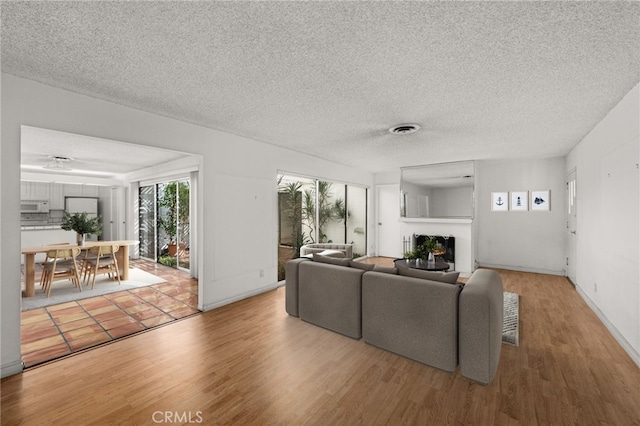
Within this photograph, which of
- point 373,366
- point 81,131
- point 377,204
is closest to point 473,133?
point 373,366

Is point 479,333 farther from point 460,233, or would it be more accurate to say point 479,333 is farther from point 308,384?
point 460,233

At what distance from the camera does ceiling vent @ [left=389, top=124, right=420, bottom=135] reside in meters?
3.70

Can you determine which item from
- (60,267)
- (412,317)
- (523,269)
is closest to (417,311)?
(412,317)

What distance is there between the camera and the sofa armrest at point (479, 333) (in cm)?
217

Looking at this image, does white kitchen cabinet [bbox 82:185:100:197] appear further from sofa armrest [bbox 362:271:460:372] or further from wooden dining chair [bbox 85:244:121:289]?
sofa armrest [bbox 362:271:460:372]

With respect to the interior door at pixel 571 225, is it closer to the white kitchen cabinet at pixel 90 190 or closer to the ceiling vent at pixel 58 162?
the ceiling vent at pixel 58 162

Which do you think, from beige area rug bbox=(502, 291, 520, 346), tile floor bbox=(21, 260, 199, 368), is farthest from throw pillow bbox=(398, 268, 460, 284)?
tile floor bbox=(21, 260, 199, 368)

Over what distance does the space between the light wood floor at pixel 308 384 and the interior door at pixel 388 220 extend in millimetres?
4752

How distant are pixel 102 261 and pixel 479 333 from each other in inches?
240

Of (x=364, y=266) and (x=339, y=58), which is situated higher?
(x=339, y=58)

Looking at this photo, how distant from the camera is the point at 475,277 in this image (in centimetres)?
265

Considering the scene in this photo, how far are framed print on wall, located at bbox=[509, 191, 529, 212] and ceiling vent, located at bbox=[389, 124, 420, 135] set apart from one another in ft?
13.2

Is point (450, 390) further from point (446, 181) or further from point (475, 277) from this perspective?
point (446, 181)

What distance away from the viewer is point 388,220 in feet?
26.2
